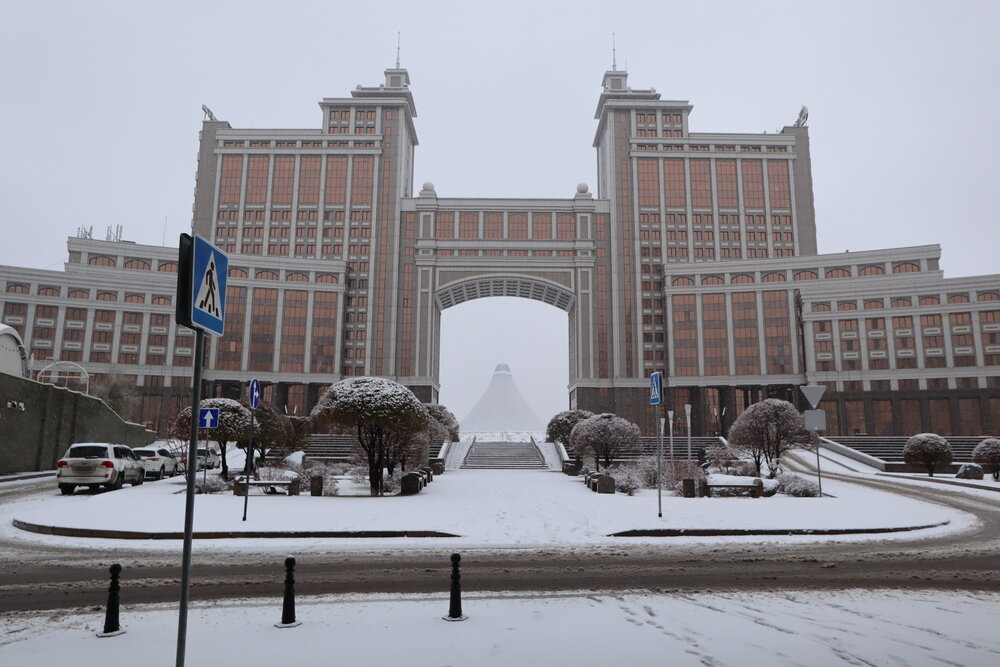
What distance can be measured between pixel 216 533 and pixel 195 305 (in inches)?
A: 446

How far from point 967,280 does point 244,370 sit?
79.6 meters

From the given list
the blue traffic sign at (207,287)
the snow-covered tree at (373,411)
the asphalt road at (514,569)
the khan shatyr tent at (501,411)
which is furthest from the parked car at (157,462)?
the khan shatyr tent at (501,411)

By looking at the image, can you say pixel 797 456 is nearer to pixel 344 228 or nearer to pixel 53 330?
pixel 344 228

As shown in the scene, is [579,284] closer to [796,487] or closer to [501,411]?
[796,487]

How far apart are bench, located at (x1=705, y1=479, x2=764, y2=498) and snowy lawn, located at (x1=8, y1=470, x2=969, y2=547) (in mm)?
1358

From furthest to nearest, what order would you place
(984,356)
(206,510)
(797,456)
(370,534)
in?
1. (984,356)
2. (797,456)
3. (206,510)
4. (370,534)

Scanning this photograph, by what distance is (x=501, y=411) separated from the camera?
15400cm

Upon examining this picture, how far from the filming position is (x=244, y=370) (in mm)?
75875

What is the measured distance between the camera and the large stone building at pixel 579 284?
A: 70.9 meters

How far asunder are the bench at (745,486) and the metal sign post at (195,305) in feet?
69.5

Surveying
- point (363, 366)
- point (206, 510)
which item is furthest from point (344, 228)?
point (206, 510)

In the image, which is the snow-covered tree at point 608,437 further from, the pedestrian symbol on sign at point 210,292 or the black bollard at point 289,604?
the pedestrian symbol on sign at point 210,292

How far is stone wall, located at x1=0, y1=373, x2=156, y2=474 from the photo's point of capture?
29.2m

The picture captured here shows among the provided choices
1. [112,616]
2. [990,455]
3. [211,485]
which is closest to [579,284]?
[990,455]
